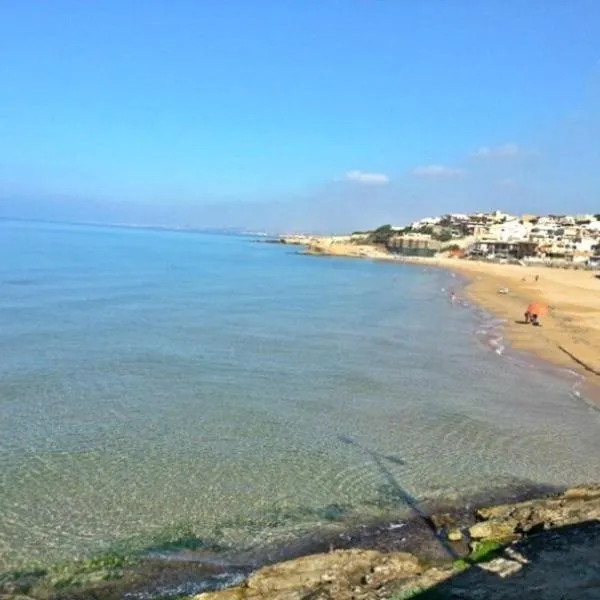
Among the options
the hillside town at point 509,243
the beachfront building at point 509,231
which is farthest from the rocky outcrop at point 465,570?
the beachfront building at point 509,231

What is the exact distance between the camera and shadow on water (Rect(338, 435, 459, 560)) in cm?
1031

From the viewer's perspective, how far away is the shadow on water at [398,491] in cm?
1031

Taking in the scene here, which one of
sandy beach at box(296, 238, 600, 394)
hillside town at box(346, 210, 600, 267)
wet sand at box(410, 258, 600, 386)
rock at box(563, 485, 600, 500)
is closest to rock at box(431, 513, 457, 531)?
rock at box(563, 485, 600, 500)

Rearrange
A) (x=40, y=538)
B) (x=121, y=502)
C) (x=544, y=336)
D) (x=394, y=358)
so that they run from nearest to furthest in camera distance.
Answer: (x=40, y=538)
(x=121, y=502)
(x=394, y=358)
(x=544, y=336)

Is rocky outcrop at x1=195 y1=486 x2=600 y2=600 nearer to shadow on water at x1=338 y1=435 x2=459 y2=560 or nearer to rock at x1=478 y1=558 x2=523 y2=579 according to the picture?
rock at x1=478 y1=558 x2=523 y2=579

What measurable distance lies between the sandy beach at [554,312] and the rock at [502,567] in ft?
53.5

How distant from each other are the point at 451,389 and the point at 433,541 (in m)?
11.9

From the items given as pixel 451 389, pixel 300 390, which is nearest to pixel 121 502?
pixel 300 390

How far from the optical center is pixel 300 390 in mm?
20891

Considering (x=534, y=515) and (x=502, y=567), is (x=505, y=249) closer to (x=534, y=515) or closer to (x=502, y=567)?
(x=534, y=515)

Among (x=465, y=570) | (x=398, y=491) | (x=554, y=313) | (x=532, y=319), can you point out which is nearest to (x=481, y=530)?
(x=465, y=570)

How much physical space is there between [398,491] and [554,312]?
120 feet

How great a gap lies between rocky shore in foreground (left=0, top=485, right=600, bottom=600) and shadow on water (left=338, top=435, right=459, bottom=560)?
54 mm

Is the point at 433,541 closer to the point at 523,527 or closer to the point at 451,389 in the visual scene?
the point at 523,527
